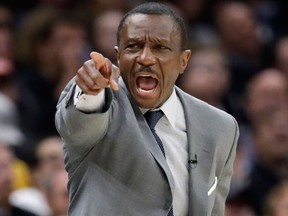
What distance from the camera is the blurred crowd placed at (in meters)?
7.08

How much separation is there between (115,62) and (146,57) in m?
4.08

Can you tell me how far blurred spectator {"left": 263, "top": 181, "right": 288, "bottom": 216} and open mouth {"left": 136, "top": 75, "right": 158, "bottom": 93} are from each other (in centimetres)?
296

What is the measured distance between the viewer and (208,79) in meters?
8.09

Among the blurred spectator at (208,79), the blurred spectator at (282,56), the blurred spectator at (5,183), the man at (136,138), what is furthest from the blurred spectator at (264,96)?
the man at (136,138)

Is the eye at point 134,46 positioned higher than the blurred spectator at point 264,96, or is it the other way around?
the eye at point 134,46

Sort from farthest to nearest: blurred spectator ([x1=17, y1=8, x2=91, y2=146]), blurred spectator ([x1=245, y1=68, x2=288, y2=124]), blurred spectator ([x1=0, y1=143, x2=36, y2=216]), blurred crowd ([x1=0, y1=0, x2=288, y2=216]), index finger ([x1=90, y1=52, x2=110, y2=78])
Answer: blurred spectator ([x1=245, y1=68, x2=288, y2=124]) < blurred spectator ([x1=17, y1=8, x2=91, y2=146]) < blurred crowd ([x1=0, y1=0, x2=288, y2=216]) < blurred spectator ([x1=0, y1=143, x2=36, y2=216]) < index finger ([x1=90, y1=52, x2=110, y2=78])

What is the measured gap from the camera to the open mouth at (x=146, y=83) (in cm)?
391

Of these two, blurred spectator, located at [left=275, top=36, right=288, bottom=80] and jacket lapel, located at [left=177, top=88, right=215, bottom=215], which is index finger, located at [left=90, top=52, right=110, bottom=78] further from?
blurred spectator, located at [left=275, top=36, right=288, bottom=80]

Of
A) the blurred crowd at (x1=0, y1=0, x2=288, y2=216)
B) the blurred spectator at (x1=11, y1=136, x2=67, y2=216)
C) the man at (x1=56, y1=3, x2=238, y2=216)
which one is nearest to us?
the man at (x1=56, y1=3, x2=238, y2=216)

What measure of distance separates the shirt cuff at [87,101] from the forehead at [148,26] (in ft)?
1.05

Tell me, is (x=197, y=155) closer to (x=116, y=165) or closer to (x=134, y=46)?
(x=116, y=165)

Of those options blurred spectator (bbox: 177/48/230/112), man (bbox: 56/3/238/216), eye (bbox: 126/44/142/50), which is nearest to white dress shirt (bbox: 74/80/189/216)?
man (bbox: 56/3/238/216)

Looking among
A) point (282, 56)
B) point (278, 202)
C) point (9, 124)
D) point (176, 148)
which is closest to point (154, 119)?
point (176, 148)

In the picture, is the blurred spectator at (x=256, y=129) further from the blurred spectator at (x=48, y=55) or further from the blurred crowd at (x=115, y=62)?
the blurred spectator at (x=48, y=55)
